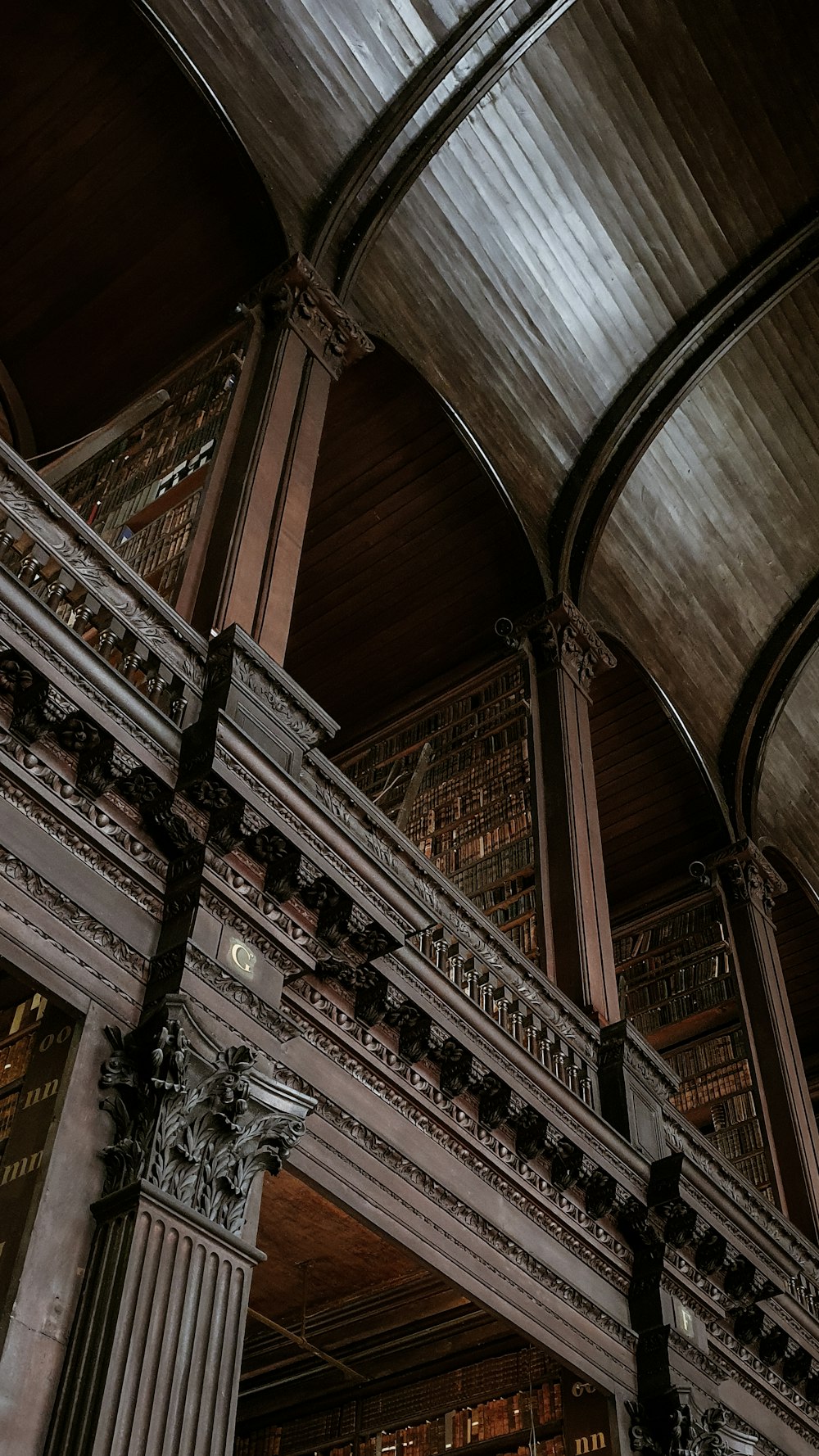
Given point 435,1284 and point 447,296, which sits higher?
point 447,296

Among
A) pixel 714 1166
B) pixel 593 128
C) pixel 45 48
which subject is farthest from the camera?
pixel 593 128

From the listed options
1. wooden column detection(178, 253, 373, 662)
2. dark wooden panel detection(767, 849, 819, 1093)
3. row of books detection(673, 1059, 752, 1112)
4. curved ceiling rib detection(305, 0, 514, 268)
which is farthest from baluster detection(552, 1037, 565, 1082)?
dark wooden panel detection(767, 849, 819, 1093)

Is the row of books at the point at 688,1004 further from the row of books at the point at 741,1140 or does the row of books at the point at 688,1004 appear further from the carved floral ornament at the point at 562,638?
the carved floral ornament at the point at 562,638

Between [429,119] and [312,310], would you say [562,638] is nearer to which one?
[312,310]

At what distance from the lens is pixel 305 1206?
18.1 feet

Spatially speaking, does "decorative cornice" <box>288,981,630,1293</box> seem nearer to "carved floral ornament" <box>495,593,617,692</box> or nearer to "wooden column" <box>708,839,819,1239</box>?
"wooden column" <box>708,839,819,1239</box>

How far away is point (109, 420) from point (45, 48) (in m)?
2.02

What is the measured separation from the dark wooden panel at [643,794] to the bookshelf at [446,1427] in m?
5.29

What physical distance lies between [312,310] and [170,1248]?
16.5 ft

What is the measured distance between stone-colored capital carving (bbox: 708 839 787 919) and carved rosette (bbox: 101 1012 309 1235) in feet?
21.0

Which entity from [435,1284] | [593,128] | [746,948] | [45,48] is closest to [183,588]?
[435,1284]

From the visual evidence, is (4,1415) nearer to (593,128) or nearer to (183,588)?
(183,588)

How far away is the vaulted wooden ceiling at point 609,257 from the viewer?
25.7 feet

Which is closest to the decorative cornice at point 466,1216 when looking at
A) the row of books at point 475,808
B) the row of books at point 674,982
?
the row of books at point 475,808
